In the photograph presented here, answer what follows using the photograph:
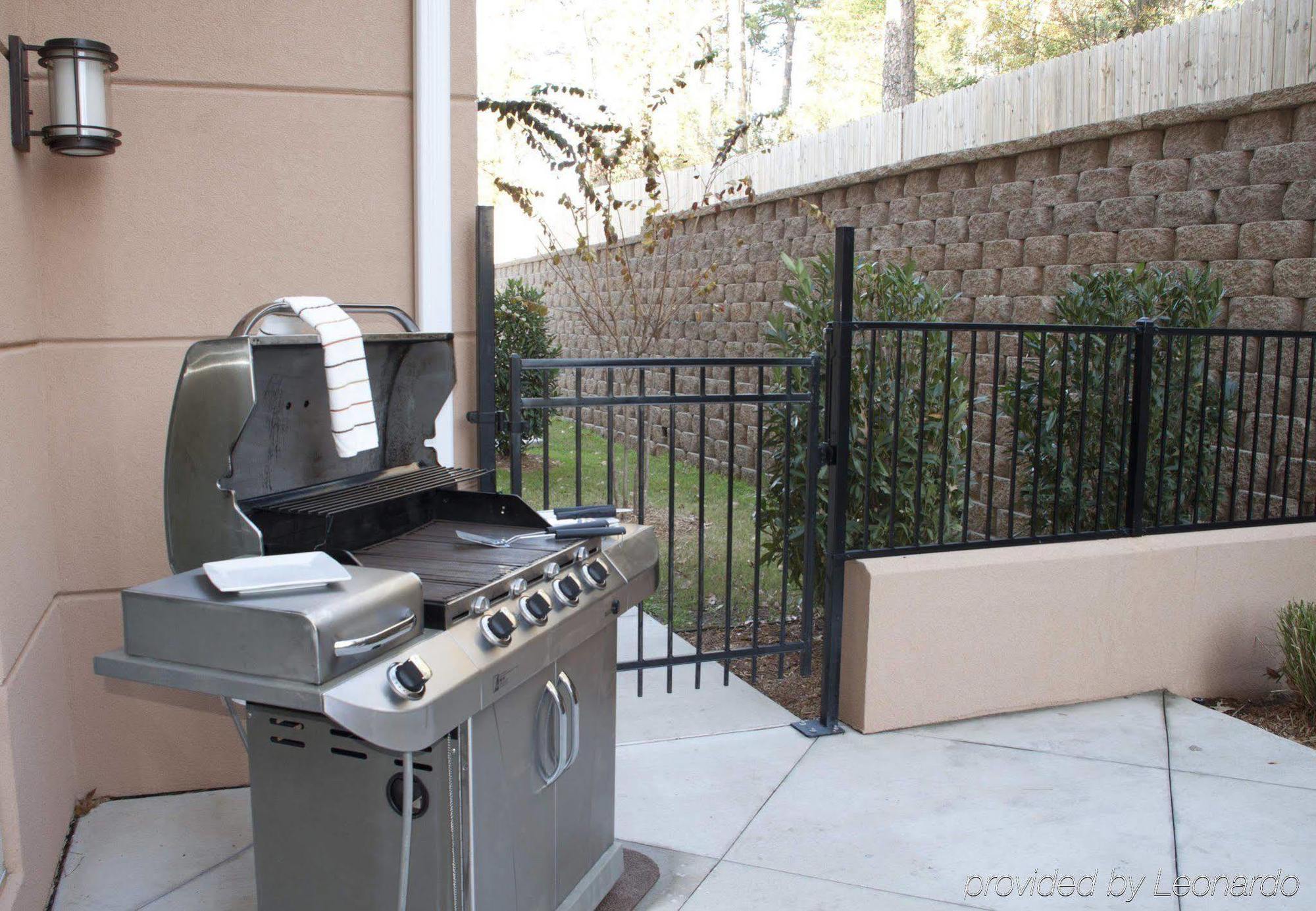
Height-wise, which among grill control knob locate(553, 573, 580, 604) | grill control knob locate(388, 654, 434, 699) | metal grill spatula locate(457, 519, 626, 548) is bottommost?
grill control knob locate(388, 654, 434, 699)

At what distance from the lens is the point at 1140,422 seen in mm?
4340

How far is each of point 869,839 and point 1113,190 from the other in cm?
410

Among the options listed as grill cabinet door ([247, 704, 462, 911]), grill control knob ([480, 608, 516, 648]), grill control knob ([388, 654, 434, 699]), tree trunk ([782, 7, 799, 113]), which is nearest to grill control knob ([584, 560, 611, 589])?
grill control knob ([480, 608, 516, 648])

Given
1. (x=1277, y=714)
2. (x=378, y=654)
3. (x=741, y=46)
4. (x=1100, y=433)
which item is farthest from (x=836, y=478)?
(x=741, y=46)

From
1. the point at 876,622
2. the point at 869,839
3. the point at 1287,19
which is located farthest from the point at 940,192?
the point at 869,839

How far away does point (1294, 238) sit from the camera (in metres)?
4.65

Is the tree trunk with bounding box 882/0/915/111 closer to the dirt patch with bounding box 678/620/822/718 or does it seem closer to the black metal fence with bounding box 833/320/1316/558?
the black metal fence with bounding box 833/320/1316/558

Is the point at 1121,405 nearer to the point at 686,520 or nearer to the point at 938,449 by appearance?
the point at 938,449

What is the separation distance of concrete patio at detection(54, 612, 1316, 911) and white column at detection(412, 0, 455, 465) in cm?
139

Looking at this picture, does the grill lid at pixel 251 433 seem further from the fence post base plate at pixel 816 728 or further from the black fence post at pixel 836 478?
the fence post base plate at pixel 816 728

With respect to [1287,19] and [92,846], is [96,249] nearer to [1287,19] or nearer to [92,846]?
[92,846]

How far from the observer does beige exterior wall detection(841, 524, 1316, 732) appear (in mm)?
3834

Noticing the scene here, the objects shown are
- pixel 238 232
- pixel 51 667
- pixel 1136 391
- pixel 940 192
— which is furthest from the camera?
pixel 940 192

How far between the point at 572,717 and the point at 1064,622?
98.0 inches
